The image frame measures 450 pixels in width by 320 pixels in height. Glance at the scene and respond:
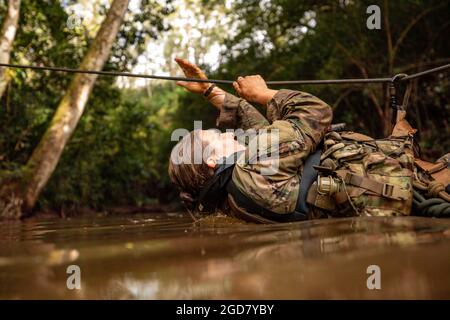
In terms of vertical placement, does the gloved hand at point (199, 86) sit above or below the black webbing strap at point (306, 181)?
above

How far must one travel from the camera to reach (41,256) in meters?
1.42

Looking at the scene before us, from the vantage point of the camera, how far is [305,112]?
2.29 metres

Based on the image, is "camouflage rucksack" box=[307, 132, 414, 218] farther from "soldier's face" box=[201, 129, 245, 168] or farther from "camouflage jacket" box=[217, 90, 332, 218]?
"soldier's face" box=[201, 129, 245, 168]

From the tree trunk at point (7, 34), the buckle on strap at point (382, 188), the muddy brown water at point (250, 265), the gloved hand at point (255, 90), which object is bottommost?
the muddy brown water at point (250, 265)

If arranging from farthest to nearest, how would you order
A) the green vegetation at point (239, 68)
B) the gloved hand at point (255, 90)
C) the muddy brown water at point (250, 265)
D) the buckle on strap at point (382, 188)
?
the green vegetation at point (239, 68)
the gloved hand at point (255, 90)
the buckle on strap at point (382, 188)
the muddy brown water at point (250, 265)

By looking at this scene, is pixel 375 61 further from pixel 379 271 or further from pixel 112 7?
pixel 379 271

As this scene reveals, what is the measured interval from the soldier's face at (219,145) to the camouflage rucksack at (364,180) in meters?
0.50

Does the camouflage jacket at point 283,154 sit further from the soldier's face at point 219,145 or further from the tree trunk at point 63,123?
the tree trunk at point 63,123

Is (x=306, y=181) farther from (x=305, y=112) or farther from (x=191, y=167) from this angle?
(x=191, y=167)

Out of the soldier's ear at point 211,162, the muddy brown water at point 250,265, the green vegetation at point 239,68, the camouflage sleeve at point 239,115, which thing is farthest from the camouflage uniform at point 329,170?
the green vegetation at point 239,68

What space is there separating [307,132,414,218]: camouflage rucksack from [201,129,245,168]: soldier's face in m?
0.50

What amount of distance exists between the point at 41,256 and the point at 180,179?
1155 mm

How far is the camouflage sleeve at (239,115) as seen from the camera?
2844mm

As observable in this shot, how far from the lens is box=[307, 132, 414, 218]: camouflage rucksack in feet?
6.72
